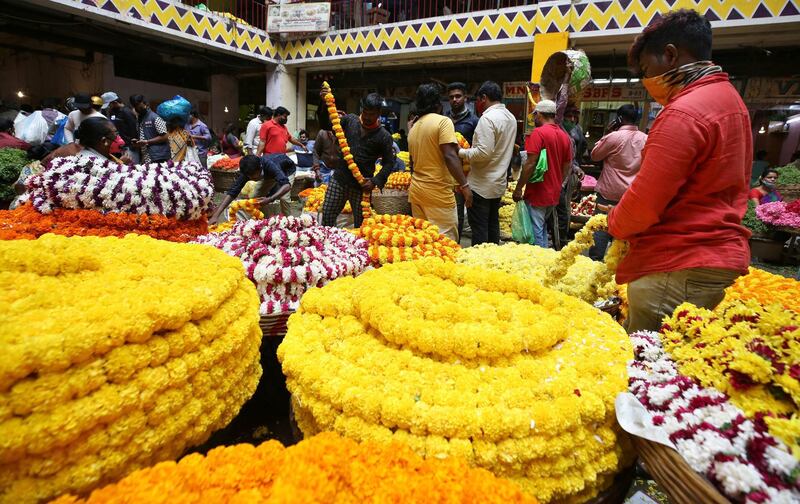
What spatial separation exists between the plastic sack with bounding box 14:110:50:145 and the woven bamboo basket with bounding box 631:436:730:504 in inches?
379

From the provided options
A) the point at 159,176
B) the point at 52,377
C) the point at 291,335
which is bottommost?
the point at 291,335

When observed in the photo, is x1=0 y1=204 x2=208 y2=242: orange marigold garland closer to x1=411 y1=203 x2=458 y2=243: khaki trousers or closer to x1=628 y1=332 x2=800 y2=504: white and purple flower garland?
x1=411 y1=203 x2=458 y2=243: khaki trousers

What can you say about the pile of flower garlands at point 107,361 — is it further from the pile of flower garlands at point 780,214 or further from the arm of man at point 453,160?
the pile of flower garlands at point 780,214

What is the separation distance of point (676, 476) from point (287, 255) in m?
1.82

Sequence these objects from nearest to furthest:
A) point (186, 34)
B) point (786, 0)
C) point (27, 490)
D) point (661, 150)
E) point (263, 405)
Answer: point (27, 490) → point (661, 150) → point (263, 405) → point (786, 0) → point (186, 34)

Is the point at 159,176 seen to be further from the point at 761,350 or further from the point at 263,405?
the point at 761,350

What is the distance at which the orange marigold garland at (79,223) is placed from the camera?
2336mm

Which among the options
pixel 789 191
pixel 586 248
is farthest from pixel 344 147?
pixel 789 191

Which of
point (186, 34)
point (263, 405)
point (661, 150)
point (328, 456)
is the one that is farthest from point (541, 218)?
point (186, 34)

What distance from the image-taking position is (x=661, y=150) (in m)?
1.64

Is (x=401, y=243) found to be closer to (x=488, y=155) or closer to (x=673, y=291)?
(x=673, y=291)

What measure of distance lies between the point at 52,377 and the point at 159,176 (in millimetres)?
2023

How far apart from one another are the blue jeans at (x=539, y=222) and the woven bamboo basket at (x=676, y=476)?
357 cm

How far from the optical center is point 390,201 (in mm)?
5098
